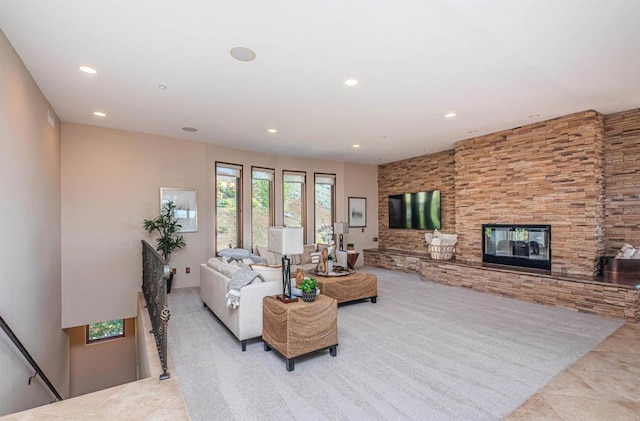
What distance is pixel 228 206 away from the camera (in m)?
6.84

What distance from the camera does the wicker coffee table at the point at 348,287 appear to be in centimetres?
473

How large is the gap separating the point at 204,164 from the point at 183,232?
57.4 inches

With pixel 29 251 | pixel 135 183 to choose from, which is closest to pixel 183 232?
pixel 135 183

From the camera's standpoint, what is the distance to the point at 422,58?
305cm

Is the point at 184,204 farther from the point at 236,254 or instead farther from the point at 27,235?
the point at 27,235

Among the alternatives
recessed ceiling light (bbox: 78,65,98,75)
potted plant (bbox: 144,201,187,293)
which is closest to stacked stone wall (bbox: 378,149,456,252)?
potted plant (bbox: 144,201,187,293)

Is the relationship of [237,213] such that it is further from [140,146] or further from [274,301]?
[274,301]

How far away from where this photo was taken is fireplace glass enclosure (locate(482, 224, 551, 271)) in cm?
529

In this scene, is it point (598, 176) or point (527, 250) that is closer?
point (598, 176)

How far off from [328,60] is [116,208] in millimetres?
4654

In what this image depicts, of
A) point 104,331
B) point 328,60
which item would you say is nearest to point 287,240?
point 328,60

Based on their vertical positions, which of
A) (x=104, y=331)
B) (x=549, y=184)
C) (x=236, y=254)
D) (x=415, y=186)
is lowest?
(x=104, y=331)

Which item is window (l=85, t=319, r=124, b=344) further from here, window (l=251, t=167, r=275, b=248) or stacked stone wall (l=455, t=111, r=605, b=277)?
stacked stone wall (l=455, t=111, r=605, b=277)

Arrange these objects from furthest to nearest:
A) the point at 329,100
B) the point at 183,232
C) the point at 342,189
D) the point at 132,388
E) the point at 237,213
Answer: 1. the point at 342,189
2. the point at 237,213
3. the point at 183,232
4. the point at 329,100
5. the point at 132,388
